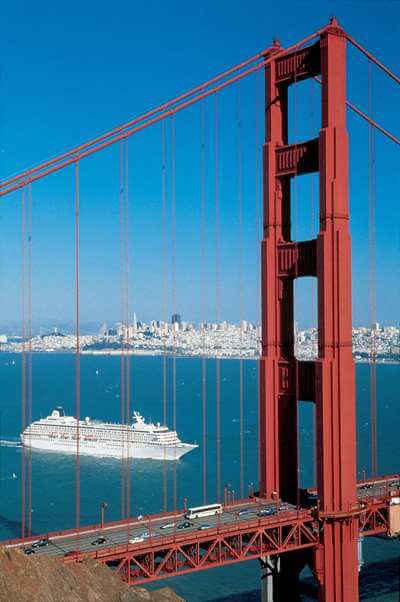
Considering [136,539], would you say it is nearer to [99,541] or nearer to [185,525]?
[99,541]

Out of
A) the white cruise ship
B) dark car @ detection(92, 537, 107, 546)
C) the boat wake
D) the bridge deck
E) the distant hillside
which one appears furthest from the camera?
the boat wake

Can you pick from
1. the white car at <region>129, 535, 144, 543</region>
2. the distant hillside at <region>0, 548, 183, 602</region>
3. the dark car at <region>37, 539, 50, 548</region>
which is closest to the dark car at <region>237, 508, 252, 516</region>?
the white car at <region>129, 535, 144, 543</region>

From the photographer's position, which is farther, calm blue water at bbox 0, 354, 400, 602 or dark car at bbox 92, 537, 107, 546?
calm blue water at bbox 0, 354, 400, 602

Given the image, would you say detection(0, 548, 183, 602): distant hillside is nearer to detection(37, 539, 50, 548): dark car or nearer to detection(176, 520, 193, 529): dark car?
detection(37, 539, 50, 548): dark car

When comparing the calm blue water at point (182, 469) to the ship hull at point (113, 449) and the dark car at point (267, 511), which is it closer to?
the ship hull at point (113, 449)

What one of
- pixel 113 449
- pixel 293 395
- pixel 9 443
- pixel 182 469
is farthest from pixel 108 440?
pixel 293 395

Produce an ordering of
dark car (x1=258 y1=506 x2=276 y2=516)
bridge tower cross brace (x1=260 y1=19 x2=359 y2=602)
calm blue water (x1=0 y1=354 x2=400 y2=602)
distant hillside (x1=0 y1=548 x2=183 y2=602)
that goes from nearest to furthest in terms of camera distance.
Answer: distant hillside (x1=0 y1=548 x2=183 y2=602), dark car (x1=258 y1=506 x2=276 y2=516), bridge tower cross brace (x1=260 y1=19 x2=359 y2=602), calm blue water (x1=0 y1=354 x2=400 y2=602)

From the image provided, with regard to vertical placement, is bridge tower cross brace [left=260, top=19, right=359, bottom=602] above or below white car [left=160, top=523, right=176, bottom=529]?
A: above
